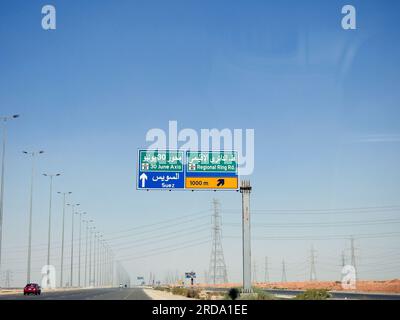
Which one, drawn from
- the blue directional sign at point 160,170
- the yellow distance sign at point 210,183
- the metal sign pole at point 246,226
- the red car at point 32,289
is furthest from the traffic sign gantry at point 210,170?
the red car at point 32,289

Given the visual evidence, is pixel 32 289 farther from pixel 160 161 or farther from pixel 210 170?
pixel 210 170

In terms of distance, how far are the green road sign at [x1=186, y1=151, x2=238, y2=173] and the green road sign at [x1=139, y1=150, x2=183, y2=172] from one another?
854 mm

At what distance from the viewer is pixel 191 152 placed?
50.8 meters

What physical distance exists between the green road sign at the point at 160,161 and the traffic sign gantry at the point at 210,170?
2.53ft

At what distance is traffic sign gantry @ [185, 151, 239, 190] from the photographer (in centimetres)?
5041

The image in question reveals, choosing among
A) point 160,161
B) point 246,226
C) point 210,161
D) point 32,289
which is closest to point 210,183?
point 210,161

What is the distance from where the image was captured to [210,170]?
50594 mm

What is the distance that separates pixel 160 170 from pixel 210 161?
13.0 feet

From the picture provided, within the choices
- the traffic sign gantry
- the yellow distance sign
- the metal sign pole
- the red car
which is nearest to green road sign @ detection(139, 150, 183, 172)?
the traffic sign gantry
